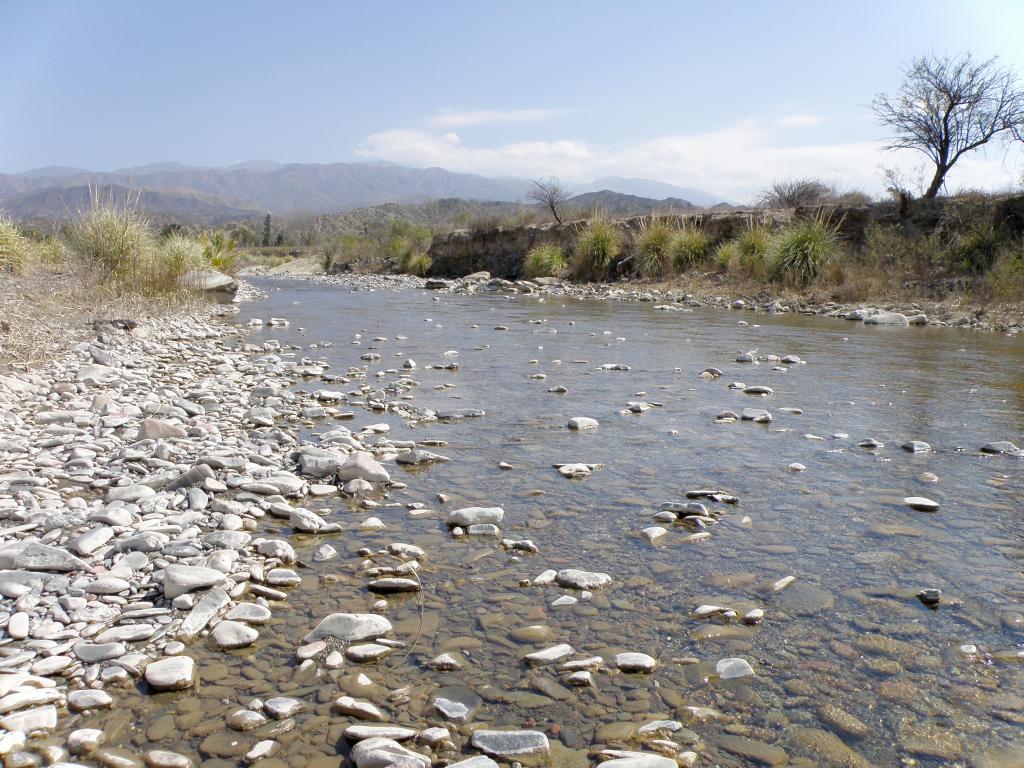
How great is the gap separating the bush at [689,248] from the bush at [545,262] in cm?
525

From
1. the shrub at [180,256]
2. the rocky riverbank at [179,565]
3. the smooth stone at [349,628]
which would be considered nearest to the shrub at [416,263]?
the shrub at [180,256]

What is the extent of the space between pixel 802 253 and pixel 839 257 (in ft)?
2.86

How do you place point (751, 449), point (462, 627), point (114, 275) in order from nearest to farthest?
point (462, 627) < point (751, 449) < point (114, 275)

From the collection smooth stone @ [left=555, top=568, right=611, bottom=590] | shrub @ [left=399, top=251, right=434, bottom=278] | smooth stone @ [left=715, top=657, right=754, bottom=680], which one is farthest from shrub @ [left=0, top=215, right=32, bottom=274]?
shrub @ [left=399, top=251, right=434, bottom=278]

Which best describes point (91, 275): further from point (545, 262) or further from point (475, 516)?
point (545, 262)

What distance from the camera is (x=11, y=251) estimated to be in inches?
467

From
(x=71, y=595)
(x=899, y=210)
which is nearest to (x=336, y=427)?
(x=71, y=595)

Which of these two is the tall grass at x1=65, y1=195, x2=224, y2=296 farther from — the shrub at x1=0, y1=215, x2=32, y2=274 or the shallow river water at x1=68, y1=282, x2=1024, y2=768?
the shallow river water at x1=68, y1=282, x2=1024, y2=768

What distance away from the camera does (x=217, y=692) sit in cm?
229

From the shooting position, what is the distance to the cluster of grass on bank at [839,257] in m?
15.9

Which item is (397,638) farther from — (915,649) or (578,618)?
(915,649)

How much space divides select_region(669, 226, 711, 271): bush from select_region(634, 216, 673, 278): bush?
1.06 ft

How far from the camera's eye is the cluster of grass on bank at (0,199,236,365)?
9547 mm

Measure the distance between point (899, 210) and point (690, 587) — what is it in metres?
20.6
